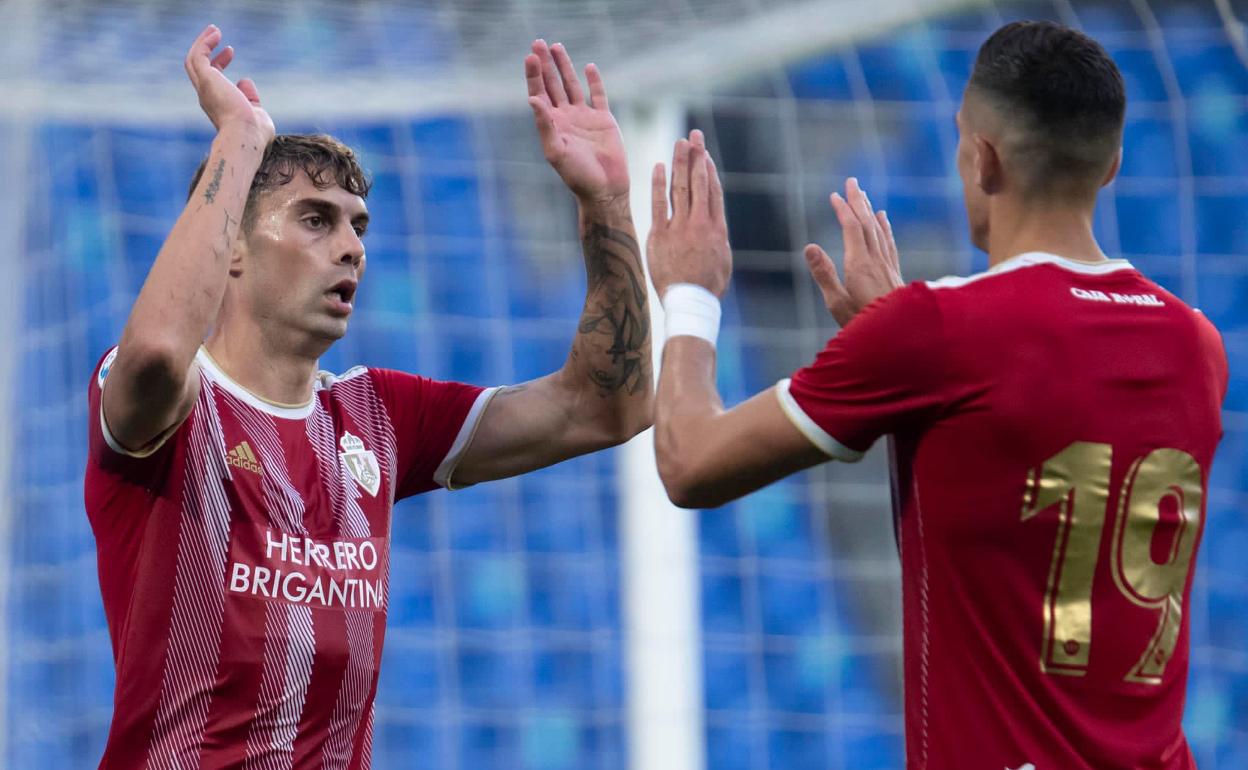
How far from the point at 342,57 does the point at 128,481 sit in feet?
16.0

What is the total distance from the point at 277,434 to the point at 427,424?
1.45ft

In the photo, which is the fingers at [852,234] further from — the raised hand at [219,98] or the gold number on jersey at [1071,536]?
the raised hand at [219,98]

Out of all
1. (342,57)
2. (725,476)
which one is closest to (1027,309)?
(725,476)

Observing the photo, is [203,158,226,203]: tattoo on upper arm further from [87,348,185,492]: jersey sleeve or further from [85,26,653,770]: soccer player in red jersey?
[87,348,185,492]: jersey sleeve

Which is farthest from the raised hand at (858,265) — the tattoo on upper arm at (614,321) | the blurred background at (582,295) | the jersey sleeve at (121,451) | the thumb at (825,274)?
the blurred background at (582,295)

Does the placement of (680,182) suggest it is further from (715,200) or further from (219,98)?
(219,98)

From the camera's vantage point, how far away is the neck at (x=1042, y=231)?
104 inches

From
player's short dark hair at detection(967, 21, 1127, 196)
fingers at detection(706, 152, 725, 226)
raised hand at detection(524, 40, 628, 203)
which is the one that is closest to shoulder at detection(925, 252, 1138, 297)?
player's short dark hair at detection(967, 21, 1127, 196)

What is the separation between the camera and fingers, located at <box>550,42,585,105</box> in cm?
362

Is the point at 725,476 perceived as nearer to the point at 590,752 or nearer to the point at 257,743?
the point at 257,743

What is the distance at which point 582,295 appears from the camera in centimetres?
840

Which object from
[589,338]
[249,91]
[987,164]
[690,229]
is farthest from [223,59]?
[987,164]

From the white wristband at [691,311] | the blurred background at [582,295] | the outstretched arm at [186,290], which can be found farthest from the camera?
the blurred background at [582,295]

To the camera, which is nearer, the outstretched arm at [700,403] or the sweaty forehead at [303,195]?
the outstretched arm at [700,403]
